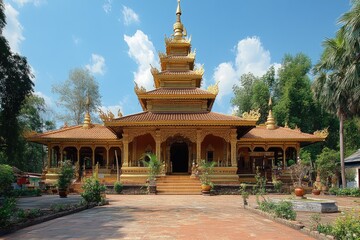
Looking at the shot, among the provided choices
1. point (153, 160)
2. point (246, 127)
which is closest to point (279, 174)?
point (246, 127)

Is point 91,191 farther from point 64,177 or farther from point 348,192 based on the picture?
point 348,192

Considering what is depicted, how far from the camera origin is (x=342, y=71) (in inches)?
769

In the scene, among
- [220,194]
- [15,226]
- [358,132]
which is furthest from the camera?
[358,132]

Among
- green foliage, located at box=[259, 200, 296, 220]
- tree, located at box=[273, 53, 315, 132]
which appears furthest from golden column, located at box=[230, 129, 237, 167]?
tree, located at box=[273, 53, 315, 132]

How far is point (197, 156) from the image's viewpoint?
23.0 metres

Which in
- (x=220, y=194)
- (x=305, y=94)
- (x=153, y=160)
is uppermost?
(x=305, y=94)

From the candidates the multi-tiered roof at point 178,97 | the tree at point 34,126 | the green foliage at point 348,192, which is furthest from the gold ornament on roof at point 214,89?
the tree at point 34,126

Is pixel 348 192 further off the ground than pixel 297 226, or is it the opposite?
pixel 297 226

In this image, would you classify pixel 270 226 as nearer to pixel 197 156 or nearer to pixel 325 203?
pixel 325 203

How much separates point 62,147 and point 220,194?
43.3 feet

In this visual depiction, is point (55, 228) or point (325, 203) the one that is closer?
point (55, 228)

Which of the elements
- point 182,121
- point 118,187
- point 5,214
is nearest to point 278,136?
point 182,121

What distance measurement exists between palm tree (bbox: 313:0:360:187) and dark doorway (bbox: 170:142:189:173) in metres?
10.2

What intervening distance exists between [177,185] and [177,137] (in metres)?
4.49
